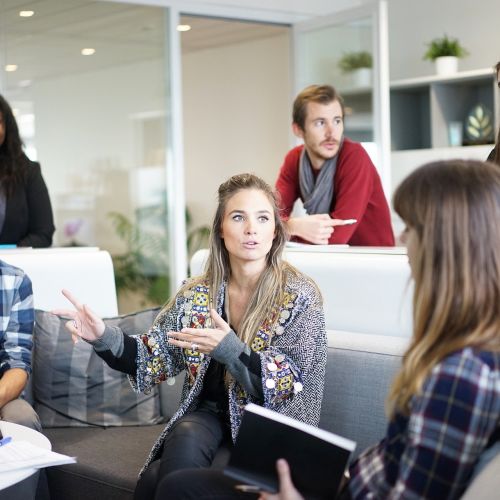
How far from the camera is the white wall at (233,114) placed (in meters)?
7.58

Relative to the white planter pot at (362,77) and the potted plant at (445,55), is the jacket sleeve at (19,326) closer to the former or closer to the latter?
the white planter pot at (362,77)

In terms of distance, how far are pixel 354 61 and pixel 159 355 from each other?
12.3 ft

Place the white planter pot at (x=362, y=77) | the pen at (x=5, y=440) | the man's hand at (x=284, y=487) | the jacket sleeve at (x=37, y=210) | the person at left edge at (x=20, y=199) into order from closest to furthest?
the man's hand at (x=284, y=487) < the pen at (x=5, y=440) < the person at left edge at (x=20, y=199) < the jacket sleeve at (x=37, y=210) < the white planter pot at (x=362, y=77)

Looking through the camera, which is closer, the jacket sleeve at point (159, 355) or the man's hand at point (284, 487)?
the man's hand at point (284, 487)

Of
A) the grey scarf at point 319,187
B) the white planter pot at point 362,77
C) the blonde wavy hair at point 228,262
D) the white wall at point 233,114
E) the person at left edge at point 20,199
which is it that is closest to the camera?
the blonde wavy hair at point 228,262

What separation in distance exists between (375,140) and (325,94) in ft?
7.60

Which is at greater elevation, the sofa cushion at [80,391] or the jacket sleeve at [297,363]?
the jacket sleeve at [297,363]

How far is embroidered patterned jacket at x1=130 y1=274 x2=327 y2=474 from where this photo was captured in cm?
213

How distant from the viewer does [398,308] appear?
2.44 meters

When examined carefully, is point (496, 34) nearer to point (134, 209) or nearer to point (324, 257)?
point (134, 209)

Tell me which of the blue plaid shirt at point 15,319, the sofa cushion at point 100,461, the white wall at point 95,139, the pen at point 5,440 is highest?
the white wall at point 95,139

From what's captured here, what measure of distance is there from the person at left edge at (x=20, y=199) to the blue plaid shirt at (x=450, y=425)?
288cm

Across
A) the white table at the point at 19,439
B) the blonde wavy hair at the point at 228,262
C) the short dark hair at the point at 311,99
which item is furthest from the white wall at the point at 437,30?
the white table at the point at 19,439

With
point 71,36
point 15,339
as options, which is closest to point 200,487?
point 15,339
